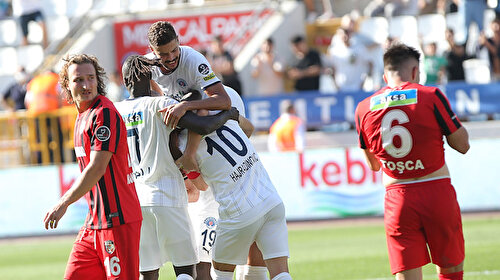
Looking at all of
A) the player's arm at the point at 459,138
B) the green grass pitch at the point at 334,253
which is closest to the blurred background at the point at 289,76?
the green grass pitch at the point at 334,253

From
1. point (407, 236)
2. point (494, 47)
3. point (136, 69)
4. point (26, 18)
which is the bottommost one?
point (407, 236)

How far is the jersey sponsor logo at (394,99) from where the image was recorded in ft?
19.5

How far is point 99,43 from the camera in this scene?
72.1 ft

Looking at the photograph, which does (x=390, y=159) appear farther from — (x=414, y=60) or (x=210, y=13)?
(x=210, y=13)

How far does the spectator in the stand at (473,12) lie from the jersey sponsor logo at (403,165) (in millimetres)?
12319

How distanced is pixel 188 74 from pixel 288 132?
35.1ft

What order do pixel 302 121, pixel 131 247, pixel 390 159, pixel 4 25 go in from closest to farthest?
pixel 131 247
pixel 390 159
pixel 302 121
pixel 4 25

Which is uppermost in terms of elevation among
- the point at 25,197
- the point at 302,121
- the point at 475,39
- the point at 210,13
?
the point at 210,13

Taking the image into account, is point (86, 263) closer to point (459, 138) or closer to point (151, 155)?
point (151, 155)

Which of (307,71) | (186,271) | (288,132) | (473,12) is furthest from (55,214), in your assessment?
(473,12)

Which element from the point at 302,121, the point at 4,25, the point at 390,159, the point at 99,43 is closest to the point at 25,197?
the point at 302,121

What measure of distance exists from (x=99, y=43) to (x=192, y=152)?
1669cm

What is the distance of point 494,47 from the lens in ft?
55.7

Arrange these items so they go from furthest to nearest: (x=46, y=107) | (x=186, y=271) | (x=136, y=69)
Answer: (x=46, y=107), (x=186, y=271), (x=136, y=69)
